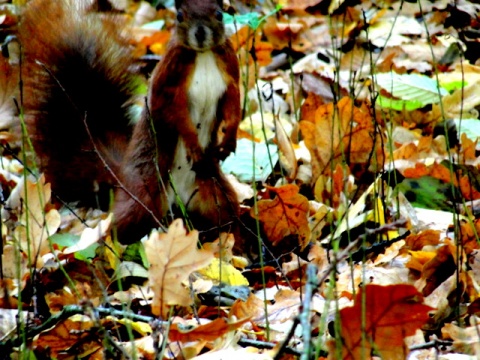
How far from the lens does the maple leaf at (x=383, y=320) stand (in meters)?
1.71

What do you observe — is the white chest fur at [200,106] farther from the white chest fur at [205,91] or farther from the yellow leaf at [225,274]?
the yellow leaf at [225,274]

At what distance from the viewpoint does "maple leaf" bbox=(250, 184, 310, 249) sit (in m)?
3.03

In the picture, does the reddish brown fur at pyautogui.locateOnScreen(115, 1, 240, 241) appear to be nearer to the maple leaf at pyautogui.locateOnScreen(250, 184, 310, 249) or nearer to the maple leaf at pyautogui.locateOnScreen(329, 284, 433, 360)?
the maple leaf at pyautogui.locateOnScreen(250, 184, 310, 249)

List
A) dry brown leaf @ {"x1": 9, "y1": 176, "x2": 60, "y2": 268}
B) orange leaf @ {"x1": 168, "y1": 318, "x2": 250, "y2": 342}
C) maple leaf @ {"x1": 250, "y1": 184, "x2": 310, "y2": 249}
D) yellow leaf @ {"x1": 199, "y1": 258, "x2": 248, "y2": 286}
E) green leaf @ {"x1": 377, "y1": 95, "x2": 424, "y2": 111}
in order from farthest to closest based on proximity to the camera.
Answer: green leaf @ {"x1": 377, "y1": 95, "x2": 424, "y2": 111}
maple leaf @ {"x1": 250, "y1": 184, "x2": 310, "y2": 249}
yellow leaf @ {"x1": 199, "y1": 258, "x2": 248, "y2": 286}
dry brown leaf @ {"x1": 9, "y1": 176, "x2": 60, "y2": 268}
orange leaf @ {"x1": 168, "y1": 318, "x2": 250, "y2": 342}

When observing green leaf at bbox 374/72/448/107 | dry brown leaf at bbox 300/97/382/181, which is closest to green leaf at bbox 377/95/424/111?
green leaf at bbox 374/72/448/107

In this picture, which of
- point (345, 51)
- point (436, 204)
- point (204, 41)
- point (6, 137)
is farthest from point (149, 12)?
point (436, 204)

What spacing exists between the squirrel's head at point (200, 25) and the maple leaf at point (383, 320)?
176 cm

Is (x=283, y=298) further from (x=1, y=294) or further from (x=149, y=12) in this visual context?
(x=149, y=12)

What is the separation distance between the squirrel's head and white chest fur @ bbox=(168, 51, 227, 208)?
81 mm

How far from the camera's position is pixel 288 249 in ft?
10.1

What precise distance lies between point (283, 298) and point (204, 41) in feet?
4.11

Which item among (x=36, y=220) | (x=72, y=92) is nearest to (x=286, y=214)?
(x=36, y=220)

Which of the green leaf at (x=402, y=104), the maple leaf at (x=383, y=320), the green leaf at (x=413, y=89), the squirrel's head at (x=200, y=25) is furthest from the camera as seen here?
the green leaf at (x=402, y=104)

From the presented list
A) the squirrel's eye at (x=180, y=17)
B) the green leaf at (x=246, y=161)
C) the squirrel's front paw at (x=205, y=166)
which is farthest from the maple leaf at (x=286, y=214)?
the squirrel's eye at (x=180, y=17)
